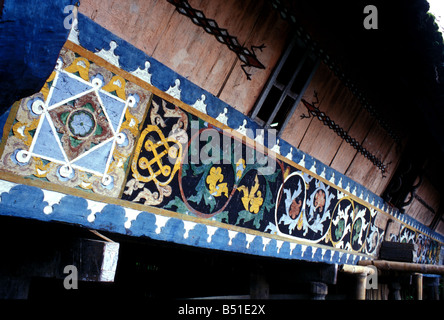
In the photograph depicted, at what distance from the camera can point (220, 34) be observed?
6.56 ft

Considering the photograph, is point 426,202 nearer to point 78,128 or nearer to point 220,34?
point 220,34

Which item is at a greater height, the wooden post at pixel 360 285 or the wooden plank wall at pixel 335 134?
the wooden plank wall at pixel 335 134

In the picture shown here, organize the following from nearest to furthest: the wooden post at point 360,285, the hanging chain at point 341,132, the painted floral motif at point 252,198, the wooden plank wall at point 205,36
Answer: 1. the wooden plank wall at point 205,36
2. the painted floral motif at point 252,198
3. the hanging chain at point 341,132
4. the wooden post at point 360,285

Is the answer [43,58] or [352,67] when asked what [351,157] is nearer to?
[352,67]

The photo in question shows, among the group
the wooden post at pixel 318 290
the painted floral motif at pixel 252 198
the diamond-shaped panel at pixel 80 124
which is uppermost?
the diamond-shaped panel at pixel 80 124

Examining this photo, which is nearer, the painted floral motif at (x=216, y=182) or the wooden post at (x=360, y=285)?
the painted floral motif at (x=216, y=182)

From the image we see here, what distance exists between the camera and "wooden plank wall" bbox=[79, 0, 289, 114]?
1.58 metres

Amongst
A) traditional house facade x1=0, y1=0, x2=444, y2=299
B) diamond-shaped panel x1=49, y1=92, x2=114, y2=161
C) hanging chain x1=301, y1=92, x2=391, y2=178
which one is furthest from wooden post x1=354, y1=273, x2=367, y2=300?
diamond-shaped panel x1=49, y1=92, x2=114, y2=161

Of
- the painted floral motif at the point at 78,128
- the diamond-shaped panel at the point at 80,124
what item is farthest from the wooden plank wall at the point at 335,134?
the diamond-shaped panel at the point at 80,124

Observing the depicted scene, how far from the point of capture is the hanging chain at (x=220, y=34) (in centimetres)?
179

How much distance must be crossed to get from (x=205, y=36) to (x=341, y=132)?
180 cm

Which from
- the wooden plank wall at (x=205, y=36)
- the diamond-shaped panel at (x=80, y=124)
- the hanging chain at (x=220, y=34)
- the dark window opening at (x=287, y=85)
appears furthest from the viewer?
the dark window opening at (x=287, y=85)

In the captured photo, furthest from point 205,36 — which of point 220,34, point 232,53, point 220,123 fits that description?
point 220,123

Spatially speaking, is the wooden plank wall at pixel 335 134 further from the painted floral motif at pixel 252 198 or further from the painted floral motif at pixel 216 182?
the painted floral motif at pixel 216 182
